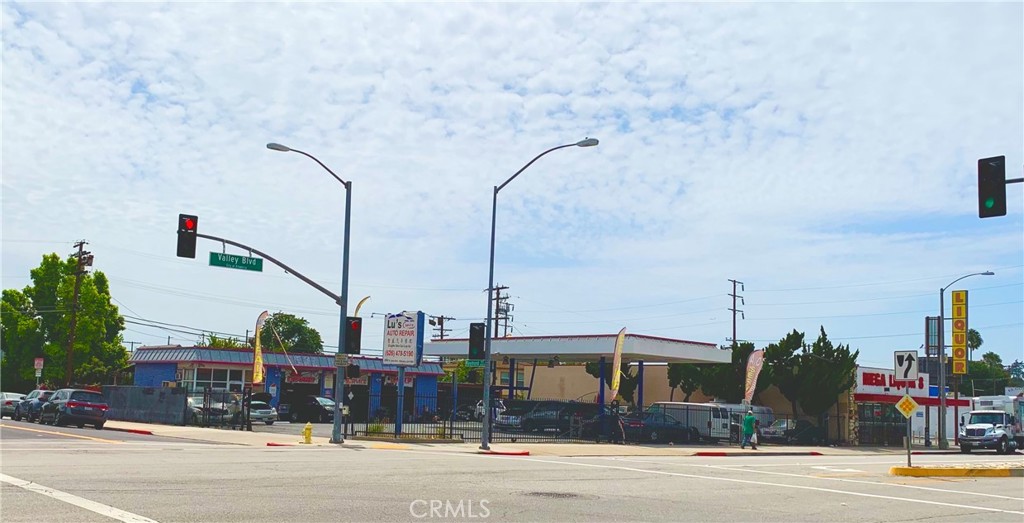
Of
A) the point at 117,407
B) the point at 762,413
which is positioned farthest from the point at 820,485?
the point at 117,407

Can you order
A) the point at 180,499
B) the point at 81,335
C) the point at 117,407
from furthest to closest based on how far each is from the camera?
1. the point at 81,335
2. the point at 117,407
3. the point at 180,499

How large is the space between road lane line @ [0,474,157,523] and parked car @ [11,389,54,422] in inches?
1175

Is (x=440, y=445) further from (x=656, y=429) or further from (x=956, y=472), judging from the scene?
(x=956, y=472)

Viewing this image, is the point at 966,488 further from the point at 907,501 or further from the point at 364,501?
the point at 364,501

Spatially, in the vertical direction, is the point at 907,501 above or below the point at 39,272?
below

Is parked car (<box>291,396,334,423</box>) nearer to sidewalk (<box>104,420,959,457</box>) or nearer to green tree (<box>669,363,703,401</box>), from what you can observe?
sidewalk (<box>104,420,959,457</box>)

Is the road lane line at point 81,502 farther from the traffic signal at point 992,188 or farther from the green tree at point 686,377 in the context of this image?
the green tree at point 686,377

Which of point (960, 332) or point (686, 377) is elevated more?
point (960, 332)

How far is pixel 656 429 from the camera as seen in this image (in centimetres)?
4259

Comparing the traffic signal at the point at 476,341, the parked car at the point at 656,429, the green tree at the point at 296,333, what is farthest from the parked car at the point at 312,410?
the green tree at the point at 296,333

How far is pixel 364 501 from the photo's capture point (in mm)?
13609

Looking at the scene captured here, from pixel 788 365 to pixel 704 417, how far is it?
38.4ft

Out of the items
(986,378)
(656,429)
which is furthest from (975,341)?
(656,429)

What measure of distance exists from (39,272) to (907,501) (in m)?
59.1
